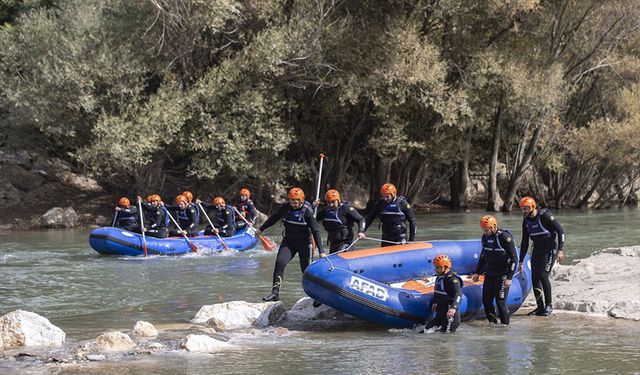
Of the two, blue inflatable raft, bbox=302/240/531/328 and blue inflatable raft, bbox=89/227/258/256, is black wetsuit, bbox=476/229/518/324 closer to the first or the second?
blue inflatable raft, bbox=302/240/531/328

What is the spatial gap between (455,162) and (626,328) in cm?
2644

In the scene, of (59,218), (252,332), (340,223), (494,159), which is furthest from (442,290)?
(494,159)

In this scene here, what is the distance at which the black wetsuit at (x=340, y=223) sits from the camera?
41.5 feet

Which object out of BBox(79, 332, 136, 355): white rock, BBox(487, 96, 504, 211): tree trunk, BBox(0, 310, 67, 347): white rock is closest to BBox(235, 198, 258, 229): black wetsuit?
BBox(0, 310, 67, 347): white rock

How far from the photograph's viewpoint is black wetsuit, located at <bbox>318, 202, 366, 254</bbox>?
12.6 meters

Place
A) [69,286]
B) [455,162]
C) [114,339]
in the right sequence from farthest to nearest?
[455,162], [69,286], [114,339]

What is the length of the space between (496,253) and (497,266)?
164mm

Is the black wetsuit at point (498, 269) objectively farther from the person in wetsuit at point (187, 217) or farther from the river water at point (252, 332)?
the person in wetsuit at point (187, 217)

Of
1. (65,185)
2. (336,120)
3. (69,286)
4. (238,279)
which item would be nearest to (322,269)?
(238,279)

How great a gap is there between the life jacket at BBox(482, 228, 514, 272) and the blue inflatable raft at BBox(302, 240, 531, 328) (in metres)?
0.50

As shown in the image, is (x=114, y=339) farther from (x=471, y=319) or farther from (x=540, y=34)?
(x=540, y=34)

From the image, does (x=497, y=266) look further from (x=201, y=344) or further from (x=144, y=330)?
(x=144, y=330)

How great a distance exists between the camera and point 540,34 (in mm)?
33156

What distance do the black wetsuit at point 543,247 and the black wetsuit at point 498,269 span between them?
0.87m
